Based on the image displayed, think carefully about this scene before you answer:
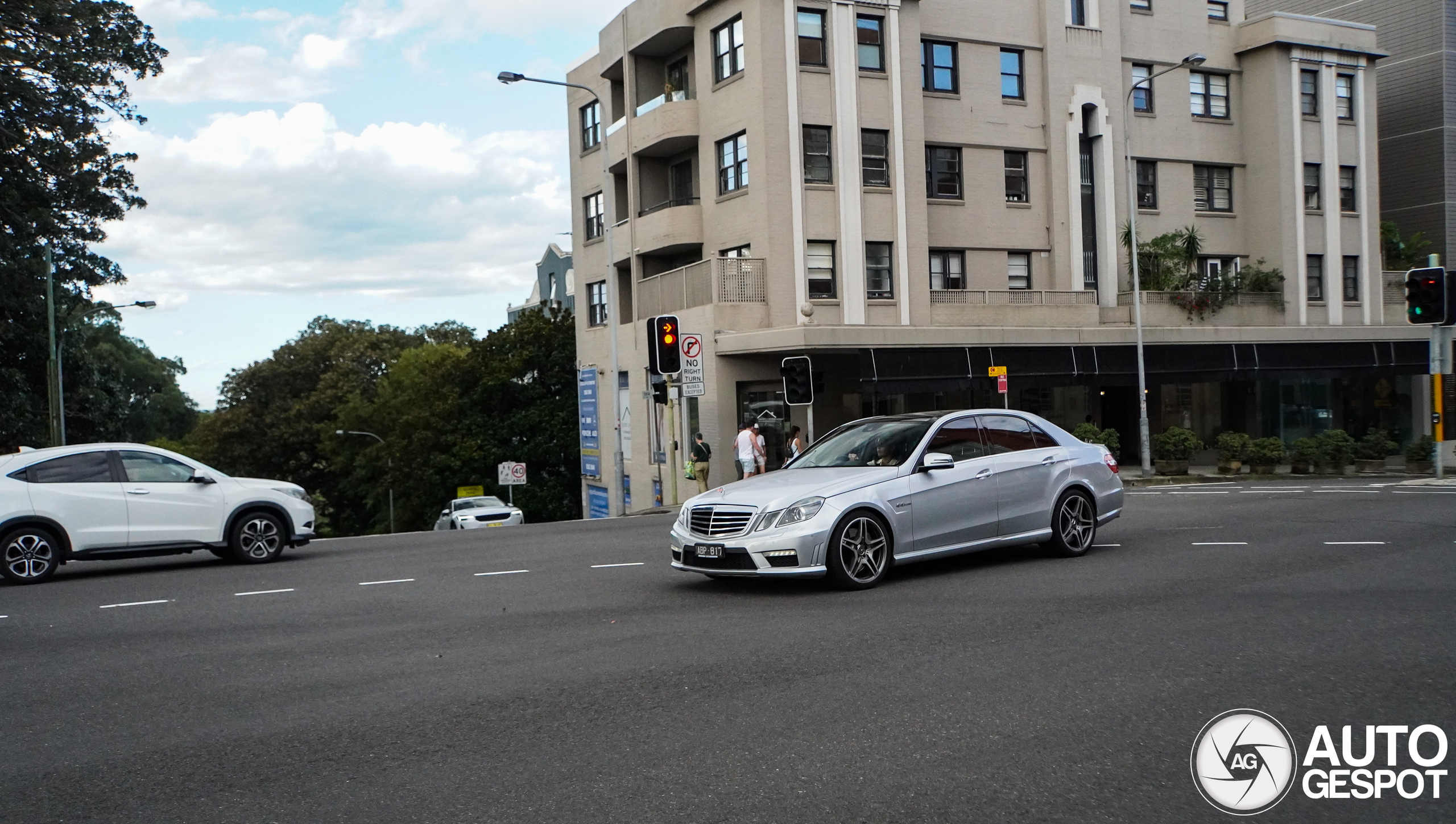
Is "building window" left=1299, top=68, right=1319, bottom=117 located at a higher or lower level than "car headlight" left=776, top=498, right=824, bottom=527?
higher

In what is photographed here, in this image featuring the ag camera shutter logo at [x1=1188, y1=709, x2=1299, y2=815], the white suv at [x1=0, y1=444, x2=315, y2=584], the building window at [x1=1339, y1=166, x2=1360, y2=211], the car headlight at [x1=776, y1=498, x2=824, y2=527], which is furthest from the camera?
the building window at [x1=1339, y1=166, x2=1360, y2=211]

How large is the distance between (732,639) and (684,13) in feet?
94.3

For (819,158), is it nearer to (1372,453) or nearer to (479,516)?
(479,516)

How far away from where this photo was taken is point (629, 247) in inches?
1486

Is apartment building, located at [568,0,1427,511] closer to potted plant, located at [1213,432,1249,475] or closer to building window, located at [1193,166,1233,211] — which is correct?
building window, located at [1193,166,1233,211]

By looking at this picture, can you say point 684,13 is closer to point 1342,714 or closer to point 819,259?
point 819,259

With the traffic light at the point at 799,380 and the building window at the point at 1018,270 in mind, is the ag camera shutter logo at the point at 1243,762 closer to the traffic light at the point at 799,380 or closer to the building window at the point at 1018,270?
the traffic light at the point at 799,380

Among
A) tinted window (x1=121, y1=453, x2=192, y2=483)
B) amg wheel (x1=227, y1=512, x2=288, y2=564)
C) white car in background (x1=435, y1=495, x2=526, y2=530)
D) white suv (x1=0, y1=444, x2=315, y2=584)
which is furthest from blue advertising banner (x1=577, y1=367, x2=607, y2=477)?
tinted window (x1=121, y1=453, x2=192, y2=483)

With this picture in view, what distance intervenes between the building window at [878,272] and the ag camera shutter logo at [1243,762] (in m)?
27.8

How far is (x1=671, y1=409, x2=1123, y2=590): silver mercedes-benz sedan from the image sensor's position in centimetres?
1063

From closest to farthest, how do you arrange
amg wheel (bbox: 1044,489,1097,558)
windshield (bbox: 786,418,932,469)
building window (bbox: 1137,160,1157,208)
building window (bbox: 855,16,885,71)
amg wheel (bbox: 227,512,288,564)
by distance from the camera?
windshield (bbox: 786,418,932,469)
amg wheel (bbox: 1044,489,1097,558)
amg wheel (bbox: 227,512,288,564)
building window (bbox: 855,16,885,71)
building window (bbox: 1137,160,1157,208)

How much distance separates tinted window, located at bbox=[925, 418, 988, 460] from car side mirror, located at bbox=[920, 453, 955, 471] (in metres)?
0.22

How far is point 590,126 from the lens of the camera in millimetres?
41781

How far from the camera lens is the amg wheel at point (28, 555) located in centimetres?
1408
